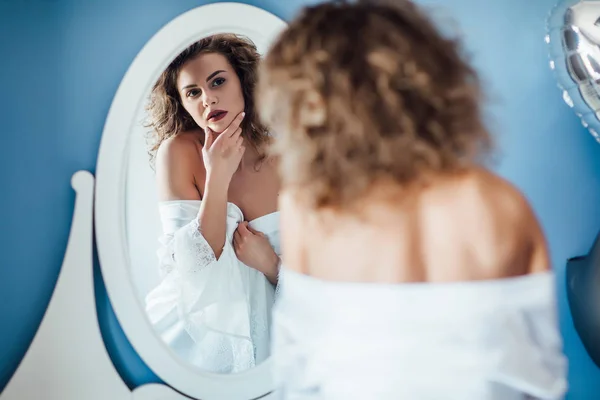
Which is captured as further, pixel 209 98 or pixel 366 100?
pixel 209 98

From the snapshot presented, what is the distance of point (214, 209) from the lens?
61.0 inches

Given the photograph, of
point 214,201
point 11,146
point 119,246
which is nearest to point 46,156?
point 11,146

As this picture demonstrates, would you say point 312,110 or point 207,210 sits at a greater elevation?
point 312,110

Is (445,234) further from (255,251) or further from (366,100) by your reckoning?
(255,251)

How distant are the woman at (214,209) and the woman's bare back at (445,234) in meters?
0.69

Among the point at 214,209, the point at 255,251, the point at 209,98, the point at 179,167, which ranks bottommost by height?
the point at 255,251

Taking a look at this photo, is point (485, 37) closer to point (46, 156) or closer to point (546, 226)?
point (546, 226)

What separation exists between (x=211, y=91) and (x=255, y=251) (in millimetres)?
404

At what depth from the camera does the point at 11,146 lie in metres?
1.45

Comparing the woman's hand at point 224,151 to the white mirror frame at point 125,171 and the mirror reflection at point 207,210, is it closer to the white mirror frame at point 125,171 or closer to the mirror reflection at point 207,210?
the mirror reflection at point 207,210

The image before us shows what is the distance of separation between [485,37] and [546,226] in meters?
0.53

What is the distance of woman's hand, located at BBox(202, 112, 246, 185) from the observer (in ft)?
5.13

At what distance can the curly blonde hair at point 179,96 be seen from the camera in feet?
4.98

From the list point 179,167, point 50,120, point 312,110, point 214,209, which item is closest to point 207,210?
point 214,209
